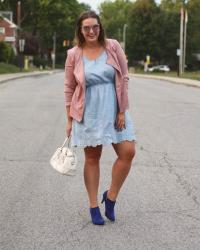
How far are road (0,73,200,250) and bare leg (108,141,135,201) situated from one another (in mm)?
303

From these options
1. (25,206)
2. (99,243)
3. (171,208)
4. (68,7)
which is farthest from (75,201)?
(68,7)

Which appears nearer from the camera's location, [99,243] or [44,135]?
→ [99,243]

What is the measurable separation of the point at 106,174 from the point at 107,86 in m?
2.83

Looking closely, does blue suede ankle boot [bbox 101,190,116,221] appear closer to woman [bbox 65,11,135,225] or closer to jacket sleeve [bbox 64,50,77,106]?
woman [bbox 65,11,135,225]

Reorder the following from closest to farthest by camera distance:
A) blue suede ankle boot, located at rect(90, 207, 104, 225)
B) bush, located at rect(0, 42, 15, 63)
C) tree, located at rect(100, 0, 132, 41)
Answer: blue suede ankle boot, located at rect(90, 207, 104, 225) < bush, located at rect(0, 42, 15, 63) < tree, located at rect(100, 0, 132, 41)

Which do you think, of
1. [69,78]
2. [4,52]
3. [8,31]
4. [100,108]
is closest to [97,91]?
[100,108]

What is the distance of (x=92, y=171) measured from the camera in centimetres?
562

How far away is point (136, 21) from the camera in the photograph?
3999 inches

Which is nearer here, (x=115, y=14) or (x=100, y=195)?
(x=100, y=195)

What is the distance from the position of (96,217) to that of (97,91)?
41.8 inches

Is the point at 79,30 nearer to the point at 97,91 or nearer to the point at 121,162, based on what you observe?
the point at 97,91

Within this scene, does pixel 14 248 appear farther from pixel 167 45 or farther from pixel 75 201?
pixel 167 45

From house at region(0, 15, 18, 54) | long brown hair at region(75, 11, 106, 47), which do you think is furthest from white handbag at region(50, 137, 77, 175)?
house at region(0, 15, 18, 54)

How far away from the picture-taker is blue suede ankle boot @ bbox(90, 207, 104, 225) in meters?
5.54
